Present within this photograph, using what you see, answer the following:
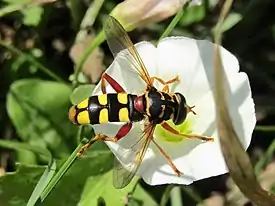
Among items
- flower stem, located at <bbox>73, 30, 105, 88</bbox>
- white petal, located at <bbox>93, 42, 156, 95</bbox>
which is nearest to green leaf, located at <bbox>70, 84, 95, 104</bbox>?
flower stem, located at <bbox>73, 30, 105, 88</bbox>

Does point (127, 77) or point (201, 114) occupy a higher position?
point (127, 77)

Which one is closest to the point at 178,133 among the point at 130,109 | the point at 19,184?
Answer: the point at 130,109

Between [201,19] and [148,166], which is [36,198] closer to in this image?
[148,166]

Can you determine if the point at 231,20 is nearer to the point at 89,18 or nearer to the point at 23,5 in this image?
the point at 89,18

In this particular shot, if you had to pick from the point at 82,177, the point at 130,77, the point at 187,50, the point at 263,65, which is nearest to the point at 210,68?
the point at 187,50

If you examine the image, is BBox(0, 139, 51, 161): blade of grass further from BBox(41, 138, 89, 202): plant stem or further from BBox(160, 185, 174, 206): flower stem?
BBox(160, 185, 174, 206): flower stem

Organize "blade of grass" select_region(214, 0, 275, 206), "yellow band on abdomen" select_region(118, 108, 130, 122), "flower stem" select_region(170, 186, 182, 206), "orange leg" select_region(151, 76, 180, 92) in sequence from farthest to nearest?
"flower stem" select_region(170, 186, 182, 206), "orange leg" select_region(151, 76, 180, 92), "yellow band on abdomen" select_region(118, 108, 130, 122), "blade of grass" select_region(214, 0, 275, 206)
